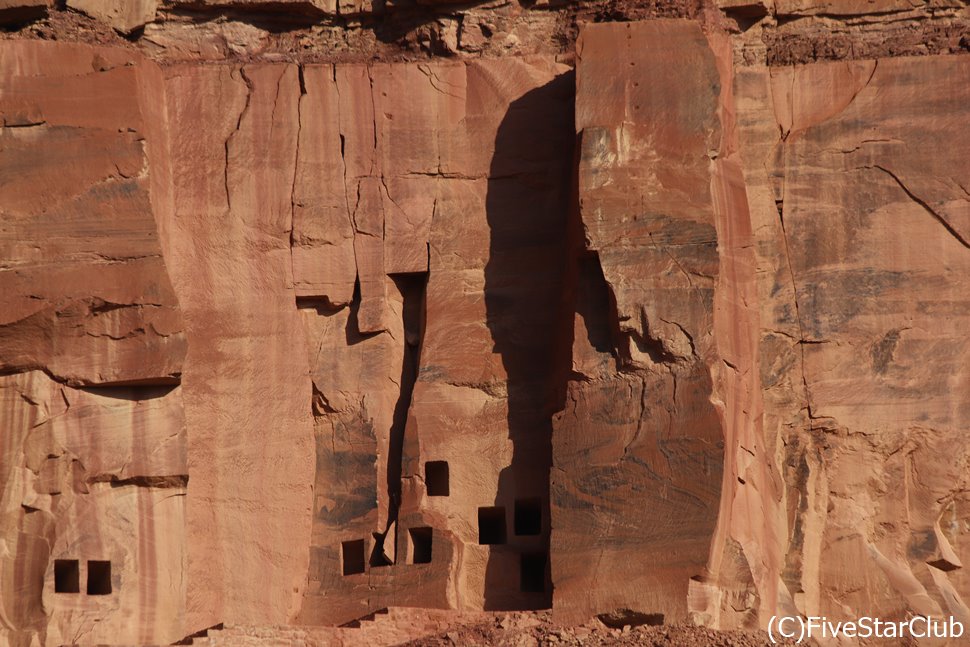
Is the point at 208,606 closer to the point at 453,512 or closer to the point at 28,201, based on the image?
the point at 453,512

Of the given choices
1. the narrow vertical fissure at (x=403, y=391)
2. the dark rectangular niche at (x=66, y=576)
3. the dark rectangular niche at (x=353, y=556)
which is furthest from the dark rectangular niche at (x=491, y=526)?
the dark rectangular niche at (x=66, y=576)

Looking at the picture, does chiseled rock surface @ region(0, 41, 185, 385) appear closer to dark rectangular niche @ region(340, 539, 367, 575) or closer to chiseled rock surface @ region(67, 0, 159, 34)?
chiseled rock surface @ region(67, 0, 159, 34)

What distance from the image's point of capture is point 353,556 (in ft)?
59.0

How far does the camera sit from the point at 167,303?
17391mm

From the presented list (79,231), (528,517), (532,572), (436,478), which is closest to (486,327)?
(436,478)

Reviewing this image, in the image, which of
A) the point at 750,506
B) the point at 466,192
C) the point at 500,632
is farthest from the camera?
the point at 466,192

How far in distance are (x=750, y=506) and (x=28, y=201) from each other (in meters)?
6.37

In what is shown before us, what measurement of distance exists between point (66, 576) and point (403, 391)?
10.5 feet

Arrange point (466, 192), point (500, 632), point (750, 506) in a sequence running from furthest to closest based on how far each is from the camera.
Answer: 1. point (466, 192)
2. point (750, 506)
3. point (500, 632)

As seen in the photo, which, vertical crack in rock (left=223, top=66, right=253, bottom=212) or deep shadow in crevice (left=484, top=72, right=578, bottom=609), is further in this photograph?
vertical crack in rock (left=223, top=66, right=253, bottom=212)

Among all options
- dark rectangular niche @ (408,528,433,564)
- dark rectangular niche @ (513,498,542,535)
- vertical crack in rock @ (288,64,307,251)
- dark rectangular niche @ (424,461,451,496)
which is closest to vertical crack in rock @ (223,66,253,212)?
vertical crack in rock @ (288,64,307,251)

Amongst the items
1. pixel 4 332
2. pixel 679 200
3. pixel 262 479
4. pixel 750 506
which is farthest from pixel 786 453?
pixel 4 332

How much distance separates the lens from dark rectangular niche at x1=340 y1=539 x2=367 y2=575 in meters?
17.9

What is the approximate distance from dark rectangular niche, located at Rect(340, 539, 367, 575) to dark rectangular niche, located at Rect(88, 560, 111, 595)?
196 centimetres
